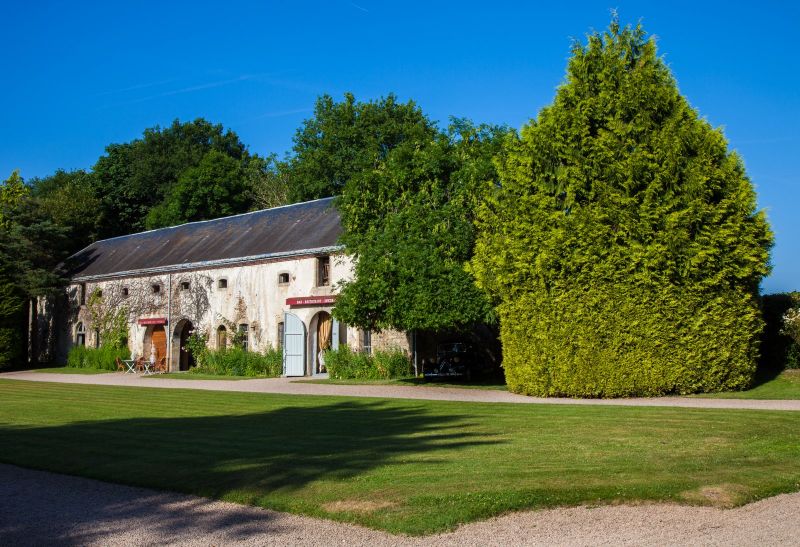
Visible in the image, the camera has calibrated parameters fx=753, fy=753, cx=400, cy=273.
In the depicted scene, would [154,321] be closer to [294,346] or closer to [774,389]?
[294,346]

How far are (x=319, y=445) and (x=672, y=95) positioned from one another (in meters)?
13.3

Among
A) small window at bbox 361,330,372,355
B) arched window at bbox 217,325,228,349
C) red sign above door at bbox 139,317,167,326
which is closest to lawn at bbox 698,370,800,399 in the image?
small window at bbox 361,330,372,355

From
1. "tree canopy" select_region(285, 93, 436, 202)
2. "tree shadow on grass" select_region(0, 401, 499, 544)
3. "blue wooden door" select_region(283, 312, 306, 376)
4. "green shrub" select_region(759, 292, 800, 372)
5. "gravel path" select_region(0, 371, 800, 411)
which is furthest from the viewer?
"tree canopy" select_region(285, 93, 436, 202)

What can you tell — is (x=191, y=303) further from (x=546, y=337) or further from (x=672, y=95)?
(x=672, y=95)

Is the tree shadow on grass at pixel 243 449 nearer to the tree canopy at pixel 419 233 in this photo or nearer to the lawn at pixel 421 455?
the lawn at pixel 421 455

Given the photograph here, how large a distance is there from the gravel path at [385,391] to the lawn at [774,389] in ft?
2.63

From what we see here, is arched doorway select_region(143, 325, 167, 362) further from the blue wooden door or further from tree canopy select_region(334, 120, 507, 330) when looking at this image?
tree canopy select_region(334, 120, 507, 330)

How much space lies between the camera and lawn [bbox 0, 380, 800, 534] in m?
7.27

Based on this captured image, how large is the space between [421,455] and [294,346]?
20.5 m

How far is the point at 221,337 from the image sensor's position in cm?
3391

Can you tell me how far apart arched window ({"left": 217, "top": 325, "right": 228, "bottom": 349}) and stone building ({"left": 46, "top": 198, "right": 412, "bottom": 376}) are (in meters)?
0.04

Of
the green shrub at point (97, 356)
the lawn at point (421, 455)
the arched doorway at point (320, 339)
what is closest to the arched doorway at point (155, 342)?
the green shrub at point (97, 356)

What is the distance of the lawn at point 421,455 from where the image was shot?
7.27 m

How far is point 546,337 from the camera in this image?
18797 millimetres
